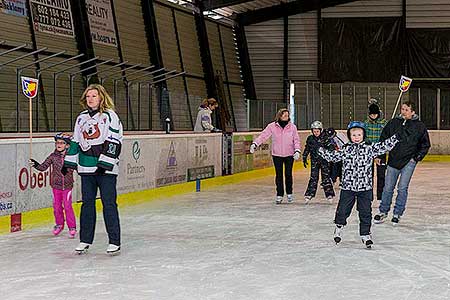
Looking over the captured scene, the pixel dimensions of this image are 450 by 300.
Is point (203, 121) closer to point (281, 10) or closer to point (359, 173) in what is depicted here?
point (359, 173)

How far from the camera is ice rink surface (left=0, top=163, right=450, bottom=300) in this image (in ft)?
18.1

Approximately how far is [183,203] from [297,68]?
18158mm

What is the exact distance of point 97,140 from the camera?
6785 mm

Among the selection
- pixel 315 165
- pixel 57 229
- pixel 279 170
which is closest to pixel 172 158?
pixel 279 170

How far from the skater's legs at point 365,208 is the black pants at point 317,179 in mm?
4590

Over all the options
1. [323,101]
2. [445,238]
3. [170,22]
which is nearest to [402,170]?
[445,238]

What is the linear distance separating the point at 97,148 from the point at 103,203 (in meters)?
0.51

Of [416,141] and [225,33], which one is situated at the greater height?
[225,33]

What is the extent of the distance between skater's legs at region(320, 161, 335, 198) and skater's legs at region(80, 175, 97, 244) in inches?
233

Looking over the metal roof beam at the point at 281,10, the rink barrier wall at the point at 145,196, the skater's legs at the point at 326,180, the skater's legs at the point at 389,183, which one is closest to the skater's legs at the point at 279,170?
the skater's legs at the point at 326,180

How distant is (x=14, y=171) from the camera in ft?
30.4

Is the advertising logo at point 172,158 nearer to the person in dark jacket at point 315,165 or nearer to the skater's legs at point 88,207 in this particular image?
the person in dark jacket at point 315,165

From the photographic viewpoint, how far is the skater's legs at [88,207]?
6902 millimetres

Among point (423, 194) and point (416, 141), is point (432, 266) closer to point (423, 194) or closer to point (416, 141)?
point (416, 141)
